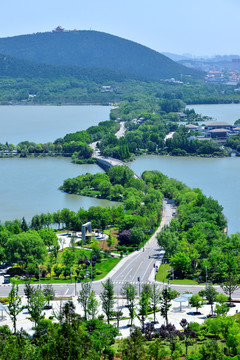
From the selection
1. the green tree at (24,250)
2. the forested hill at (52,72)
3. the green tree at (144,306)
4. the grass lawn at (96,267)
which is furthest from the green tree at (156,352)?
the forested hill at (52,72)

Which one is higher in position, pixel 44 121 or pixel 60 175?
pixel 44 121

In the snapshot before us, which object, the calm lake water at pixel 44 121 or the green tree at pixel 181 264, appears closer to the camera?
the green tree at pixel 181 264

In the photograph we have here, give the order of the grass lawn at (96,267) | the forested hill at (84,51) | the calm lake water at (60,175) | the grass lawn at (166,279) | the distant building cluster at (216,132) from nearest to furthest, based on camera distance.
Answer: the grass lawn at (166,279)
the grass lawn at (96,267)
the calm lake water at (60,175)
the distant building cluster at (216,132)
the forested hill at (84,51)

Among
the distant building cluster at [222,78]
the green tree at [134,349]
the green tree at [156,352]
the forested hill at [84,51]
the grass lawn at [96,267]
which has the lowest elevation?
the grass lawn at [96,267]

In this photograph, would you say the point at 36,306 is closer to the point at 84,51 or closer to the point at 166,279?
the point at 166,279

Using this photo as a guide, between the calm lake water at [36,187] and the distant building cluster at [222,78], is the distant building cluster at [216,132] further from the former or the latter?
the distant building cluster at [222,78]

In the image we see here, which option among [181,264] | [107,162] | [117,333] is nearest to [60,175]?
[107,162]

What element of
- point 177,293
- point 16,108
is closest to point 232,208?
point 177,293
